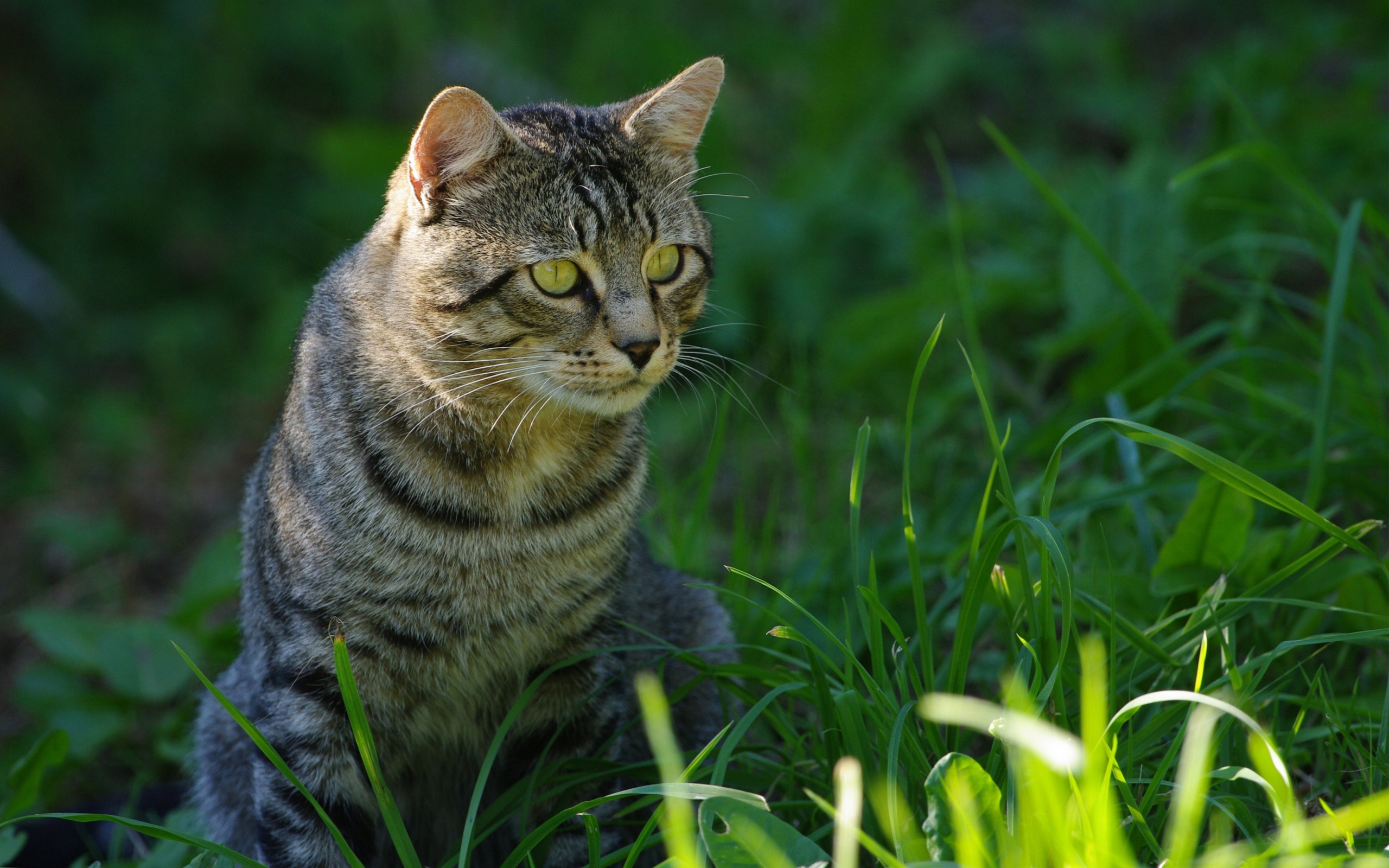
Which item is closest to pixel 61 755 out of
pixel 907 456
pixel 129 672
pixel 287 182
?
pixel 129 672

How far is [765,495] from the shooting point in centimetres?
329

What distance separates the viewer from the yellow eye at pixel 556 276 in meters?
1.83

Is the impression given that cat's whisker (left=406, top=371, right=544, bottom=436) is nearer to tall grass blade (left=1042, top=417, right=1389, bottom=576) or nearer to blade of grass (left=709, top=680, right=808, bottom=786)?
blade of grass (left=709, top=680, right=808, bottom=786)

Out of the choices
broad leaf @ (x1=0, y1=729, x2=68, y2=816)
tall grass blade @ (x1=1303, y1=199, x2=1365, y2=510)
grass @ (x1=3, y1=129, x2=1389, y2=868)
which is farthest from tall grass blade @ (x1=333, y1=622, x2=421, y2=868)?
tall grass blade @ (x1=1303, y1=199, x2=1365, y2=510)

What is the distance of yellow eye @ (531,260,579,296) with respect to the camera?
183 centimetres

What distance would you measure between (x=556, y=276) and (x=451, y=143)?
290mm

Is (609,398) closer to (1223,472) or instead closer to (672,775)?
(672,775)

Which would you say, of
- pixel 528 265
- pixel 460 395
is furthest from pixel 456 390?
pixel 528 265

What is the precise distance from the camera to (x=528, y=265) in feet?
5.99

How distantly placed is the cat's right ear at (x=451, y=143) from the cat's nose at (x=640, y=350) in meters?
0.42

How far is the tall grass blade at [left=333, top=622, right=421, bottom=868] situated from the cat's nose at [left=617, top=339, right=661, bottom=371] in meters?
0.65

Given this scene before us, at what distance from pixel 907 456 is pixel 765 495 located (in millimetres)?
1611

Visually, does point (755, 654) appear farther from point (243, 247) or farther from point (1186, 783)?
point (243, 247)

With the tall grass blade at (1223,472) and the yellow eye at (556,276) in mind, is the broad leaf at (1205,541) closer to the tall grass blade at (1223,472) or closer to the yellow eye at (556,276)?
the tall grass blade at (1223,472)
